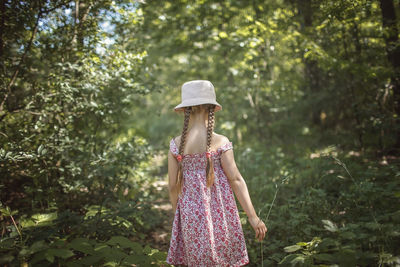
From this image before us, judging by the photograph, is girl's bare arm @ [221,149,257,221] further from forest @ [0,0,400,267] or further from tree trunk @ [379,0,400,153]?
tree trunk @ [379,0,400,153]

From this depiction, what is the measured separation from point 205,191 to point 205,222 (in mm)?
259

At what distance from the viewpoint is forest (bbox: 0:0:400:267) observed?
7.74 ft

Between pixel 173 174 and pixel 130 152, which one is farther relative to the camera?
pixel 130 152

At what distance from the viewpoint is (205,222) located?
227 cm

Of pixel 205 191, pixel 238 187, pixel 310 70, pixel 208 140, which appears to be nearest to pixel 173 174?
pixel 205 191

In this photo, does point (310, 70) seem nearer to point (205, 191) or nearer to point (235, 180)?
point (235, 180)

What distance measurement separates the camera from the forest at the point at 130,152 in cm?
236

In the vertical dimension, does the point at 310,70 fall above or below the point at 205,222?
above

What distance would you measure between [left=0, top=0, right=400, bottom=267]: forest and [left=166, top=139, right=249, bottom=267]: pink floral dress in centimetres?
24

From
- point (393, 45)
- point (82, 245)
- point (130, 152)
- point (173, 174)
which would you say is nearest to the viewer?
point (82, 245)

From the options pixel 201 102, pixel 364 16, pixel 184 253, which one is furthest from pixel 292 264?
pixel 364 16

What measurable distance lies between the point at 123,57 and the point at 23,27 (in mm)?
1198

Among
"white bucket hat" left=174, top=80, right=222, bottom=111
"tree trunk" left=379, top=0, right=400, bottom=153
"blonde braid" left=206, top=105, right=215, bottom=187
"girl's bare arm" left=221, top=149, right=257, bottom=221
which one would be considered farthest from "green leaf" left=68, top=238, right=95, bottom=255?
"tree trunk" left=379, top=0, right=400, bottom=153

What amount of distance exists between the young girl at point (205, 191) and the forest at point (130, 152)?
26cm
